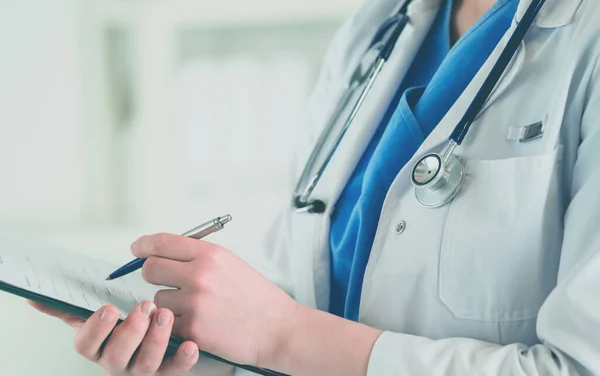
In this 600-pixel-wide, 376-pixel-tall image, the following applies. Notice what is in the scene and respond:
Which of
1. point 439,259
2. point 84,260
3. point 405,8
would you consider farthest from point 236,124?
point 439,259

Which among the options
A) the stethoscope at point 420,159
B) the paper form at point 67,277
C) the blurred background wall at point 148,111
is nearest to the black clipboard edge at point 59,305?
the paper form at point 67,277

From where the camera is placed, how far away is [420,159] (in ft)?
2.27

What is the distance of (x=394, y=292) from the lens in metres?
0.68

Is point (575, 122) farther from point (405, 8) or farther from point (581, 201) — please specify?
point (405, 8)

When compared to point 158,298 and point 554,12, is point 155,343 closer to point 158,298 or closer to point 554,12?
point 158,298

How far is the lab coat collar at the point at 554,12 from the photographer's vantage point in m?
0.65

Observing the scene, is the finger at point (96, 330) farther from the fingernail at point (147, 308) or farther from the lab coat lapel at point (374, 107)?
the lab coat lapel at point (374, 107)

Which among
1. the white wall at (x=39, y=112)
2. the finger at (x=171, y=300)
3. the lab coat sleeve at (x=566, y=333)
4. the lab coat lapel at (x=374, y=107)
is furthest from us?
the white wall at (x=39, y=112)

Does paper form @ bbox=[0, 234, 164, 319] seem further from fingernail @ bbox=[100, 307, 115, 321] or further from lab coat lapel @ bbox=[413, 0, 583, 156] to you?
lab coat lapel @ bbox=[413, 0, 583, 156]

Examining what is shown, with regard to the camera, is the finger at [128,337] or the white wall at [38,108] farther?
the white wall at [38,108]

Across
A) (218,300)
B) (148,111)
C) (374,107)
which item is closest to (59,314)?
(218,300)

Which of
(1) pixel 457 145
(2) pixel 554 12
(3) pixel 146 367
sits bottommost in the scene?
(3) pixel 146 367

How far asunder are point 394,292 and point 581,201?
210 millimetres

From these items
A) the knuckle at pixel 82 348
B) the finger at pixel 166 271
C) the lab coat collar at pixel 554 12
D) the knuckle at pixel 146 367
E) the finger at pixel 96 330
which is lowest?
the knuckle at pixel 146 367
